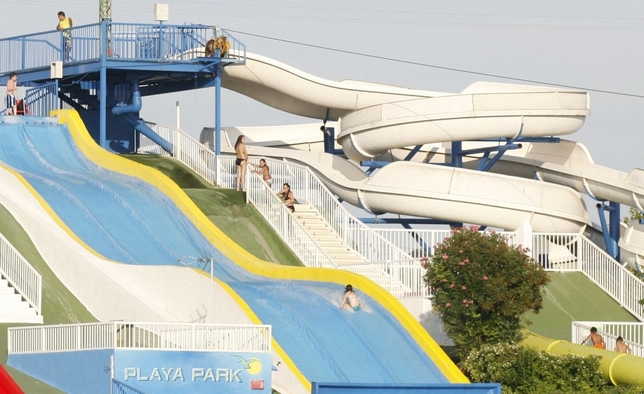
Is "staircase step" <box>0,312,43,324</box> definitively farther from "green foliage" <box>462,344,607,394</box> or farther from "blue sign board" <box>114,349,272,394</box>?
"green foliage" <box>462,344,607,394</box>

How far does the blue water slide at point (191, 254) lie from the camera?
2359cm

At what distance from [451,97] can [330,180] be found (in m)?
4.00

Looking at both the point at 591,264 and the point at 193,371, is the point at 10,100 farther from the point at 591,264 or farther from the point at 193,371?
the point at 193,371

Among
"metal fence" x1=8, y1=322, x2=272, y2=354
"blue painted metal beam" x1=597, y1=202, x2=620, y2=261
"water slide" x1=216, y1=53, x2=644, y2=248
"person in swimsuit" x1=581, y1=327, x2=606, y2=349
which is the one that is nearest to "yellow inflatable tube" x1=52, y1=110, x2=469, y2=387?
"metal fence" x1=8, y1=322, x2=272, y2=354

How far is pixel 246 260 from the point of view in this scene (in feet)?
93.7

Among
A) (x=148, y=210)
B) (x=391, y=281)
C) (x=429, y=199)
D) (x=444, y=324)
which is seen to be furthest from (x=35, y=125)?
(x=444, y=324)

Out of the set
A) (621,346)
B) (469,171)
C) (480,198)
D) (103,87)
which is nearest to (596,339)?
(621,346)

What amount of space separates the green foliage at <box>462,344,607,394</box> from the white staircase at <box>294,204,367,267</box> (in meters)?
6.72

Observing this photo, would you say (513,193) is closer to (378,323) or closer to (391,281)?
(391,281)

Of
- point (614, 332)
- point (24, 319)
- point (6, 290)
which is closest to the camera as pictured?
point (24, 319)

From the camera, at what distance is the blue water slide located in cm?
2359

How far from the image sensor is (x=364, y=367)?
23.4 metres

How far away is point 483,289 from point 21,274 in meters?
7.78

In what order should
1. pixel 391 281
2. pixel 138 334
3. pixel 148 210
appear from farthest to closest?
pixel 148 210
pixel 391 281
pixel 138 334
